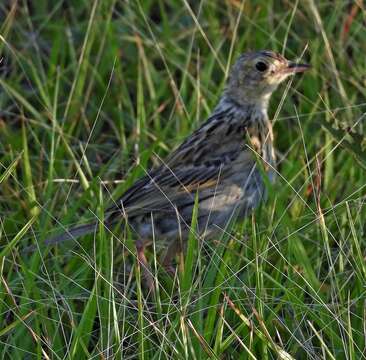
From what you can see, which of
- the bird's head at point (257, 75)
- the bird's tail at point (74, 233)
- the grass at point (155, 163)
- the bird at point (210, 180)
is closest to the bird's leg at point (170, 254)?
the bird at point (210, 180)

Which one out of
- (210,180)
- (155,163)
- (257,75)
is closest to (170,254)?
(210,180)

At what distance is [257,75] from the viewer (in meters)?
5.61

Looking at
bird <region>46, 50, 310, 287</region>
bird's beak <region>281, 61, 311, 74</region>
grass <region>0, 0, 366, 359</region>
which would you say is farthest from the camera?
bird's beak <region>281, 61, 311, 74</region>

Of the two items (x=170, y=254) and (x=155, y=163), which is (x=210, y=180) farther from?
(x=155, y=163)

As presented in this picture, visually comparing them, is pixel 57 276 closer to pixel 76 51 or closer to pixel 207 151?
pixel 207 151

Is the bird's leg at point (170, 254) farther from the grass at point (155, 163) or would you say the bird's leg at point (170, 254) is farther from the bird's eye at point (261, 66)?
the bird's eye at point (261, 66)

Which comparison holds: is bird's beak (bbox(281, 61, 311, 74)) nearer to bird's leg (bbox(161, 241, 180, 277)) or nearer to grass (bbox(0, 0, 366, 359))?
grass (bbox(0, 0, 366, 359))

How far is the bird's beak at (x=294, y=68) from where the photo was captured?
5.48 meters

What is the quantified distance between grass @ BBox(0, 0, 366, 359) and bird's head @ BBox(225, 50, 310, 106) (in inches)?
4.4

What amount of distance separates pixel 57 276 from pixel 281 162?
56.8 inches

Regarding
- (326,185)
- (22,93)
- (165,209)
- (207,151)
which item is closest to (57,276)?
(165,209)

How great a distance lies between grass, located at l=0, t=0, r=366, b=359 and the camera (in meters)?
4.09

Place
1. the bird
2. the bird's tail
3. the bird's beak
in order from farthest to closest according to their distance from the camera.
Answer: the bird's beak < the bird < the bird's tail

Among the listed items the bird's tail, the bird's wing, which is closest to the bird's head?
the bird's wing
